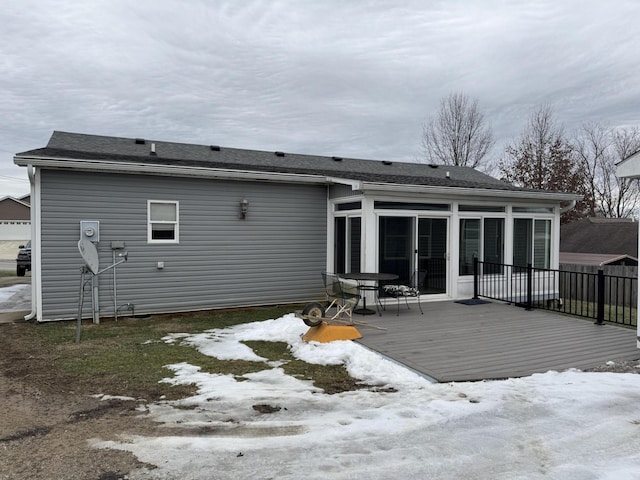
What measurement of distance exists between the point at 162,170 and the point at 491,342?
6.34 metres

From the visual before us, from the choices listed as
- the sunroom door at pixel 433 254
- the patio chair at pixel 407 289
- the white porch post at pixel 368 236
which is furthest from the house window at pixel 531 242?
the white porch post at pixel 368 236

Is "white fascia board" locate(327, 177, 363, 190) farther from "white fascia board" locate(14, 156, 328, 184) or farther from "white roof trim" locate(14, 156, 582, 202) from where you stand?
"white fascia board" locate(14, 156, 328, 184)

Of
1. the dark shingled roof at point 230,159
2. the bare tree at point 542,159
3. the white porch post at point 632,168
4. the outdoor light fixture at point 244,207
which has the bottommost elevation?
the outdoor light fixture at point 244,207

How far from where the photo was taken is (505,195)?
971 cm

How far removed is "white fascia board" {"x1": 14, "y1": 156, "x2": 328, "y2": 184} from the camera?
24.8ft

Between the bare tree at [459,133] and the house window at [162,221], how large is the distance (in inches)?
817

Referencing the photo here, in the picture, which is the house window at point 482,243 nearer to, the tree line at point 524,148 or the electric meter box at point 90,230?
the electric meter box at point 90,230

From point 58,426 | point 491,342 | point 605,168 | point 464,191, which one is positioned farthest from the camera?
point 605,168

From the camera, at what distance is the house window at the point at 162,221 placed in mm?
8703

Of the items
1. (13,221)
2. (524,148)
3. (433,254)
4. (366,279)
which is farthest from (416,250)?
(13,221)

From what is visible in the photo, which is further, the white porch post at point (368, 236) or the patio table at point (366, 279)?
the white porch post at point (368, 236)

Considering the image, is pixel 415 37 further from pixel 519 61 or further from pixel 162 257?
pixel 162 257

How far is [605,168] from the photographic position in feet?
95.3

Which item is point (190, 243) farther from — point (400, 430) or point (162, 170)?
point (400, 430)
